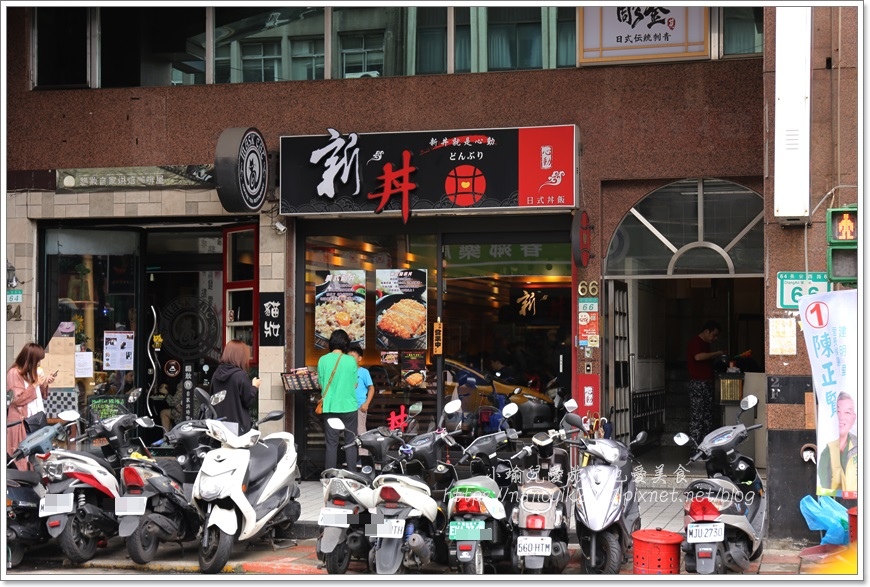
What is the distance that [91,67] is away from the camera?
47.3 ft

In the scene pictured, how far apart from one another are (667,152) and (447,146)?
2.68 metres

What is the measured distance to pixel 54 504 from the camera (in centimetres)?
898

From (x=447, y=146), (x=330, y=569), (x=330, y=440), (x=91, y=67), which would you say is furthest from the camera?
(x=91, y=67)

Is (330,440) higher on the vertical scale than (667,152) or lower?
Result: lower

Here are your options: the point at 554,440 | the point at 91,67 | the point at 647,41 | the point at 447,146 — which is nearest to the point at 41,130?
the point at 91,67

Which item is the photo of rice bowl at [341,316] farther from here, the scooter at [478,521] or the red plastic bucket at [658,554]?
the red plastic bucket at [658,554]

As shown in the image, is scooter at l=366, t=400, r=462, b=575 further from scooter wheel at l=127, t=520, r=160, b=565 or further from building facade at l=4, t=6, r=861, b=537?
building facade at l=4, t=6, r=861, b=537

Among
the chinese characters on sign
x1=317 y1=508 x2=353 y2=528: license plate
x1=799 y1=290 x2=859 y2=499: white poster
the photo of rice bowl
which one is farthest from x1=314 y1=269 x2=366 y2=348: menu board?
x1=799 y1=290 x2=859 y2=499: white poster

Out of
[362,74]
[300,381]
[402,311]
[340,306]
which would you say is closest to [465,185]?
[402,311]

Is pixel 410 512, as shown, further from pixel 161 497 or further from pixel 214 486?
pixel 161 497

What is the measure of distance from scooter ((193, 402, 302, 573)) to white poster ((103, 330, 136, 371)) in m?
5.56

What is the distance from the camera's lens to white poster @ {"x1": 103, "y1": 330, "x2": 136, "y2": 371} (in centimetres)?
1473

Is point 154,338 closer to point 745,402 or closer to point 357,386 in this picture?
point 357,386

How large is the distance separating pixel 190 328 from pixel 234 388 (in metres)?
3.99
